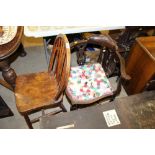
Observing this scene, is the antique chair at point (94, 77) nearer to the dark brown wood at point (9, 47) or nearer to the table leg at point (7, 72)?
the dark brown wood at point (9, 47)

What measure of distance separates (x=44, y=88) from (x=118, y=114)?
0.63 meters

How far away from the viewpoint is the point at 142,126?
3.83 ft

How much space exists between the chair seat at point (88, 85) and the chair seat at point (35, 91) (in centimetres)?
15

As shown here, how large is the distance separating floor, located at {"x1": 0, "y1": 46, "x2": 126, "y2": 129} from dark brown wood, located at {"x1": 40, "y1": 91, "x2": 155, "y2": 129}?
721mm

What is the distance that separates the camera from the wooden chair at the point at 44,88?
4.36ft

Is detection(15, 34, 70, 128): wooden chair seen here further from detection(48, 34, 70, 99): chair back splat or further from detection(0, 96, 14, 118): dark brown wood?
detection(0, 96, 14, 118): dark brown wood

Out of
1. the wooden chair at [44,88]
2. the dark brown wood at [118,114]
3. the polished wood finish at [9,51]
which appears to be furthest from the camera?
the polished wood finish at [9,51]

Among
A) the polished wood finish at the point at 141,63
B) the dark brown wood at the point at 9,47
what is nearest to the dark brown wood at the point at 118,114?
the polished wood finish at the point at 141,63

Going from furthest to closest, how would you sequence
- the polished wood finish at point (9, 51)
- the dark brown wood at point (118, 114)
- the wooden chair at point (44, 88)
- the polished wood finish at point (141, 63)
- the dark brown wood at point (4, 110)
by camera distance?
the dark brown wood at point (4, 110), the polished wood finish at point (141, 63), the polished wood finish at point (9, 51), the wooden chair at point (44, 88), the dark brown wood at point (118, 114)
